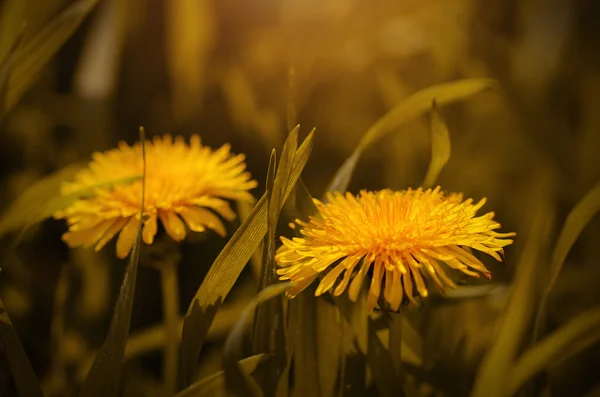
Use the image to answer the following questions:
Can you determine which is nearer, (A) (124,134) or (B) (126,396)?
(B) (126,396)

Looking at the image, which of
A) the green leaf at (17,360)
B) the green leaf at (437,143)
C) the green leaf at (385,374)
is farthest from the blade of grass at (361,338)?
the green leaf at (17,360)

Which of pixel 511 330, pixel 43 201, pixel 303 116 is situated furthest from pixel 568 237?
pixel 303 116

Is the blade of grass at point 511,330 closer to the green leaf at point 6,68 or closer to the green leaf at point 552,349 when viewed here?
the green leaf at point 552,349

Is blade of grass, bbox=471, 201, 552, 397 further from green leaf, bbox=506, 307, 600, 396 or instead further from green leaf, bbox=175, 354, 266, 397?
green leaf, bbox=175, 354, 266, 397

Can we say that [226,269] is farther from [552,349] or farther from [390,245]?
[552,349]

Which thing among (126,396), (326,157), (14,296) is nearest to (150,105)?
(326,157)

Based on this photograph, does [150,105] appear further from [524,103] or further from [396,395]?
[396,395]
